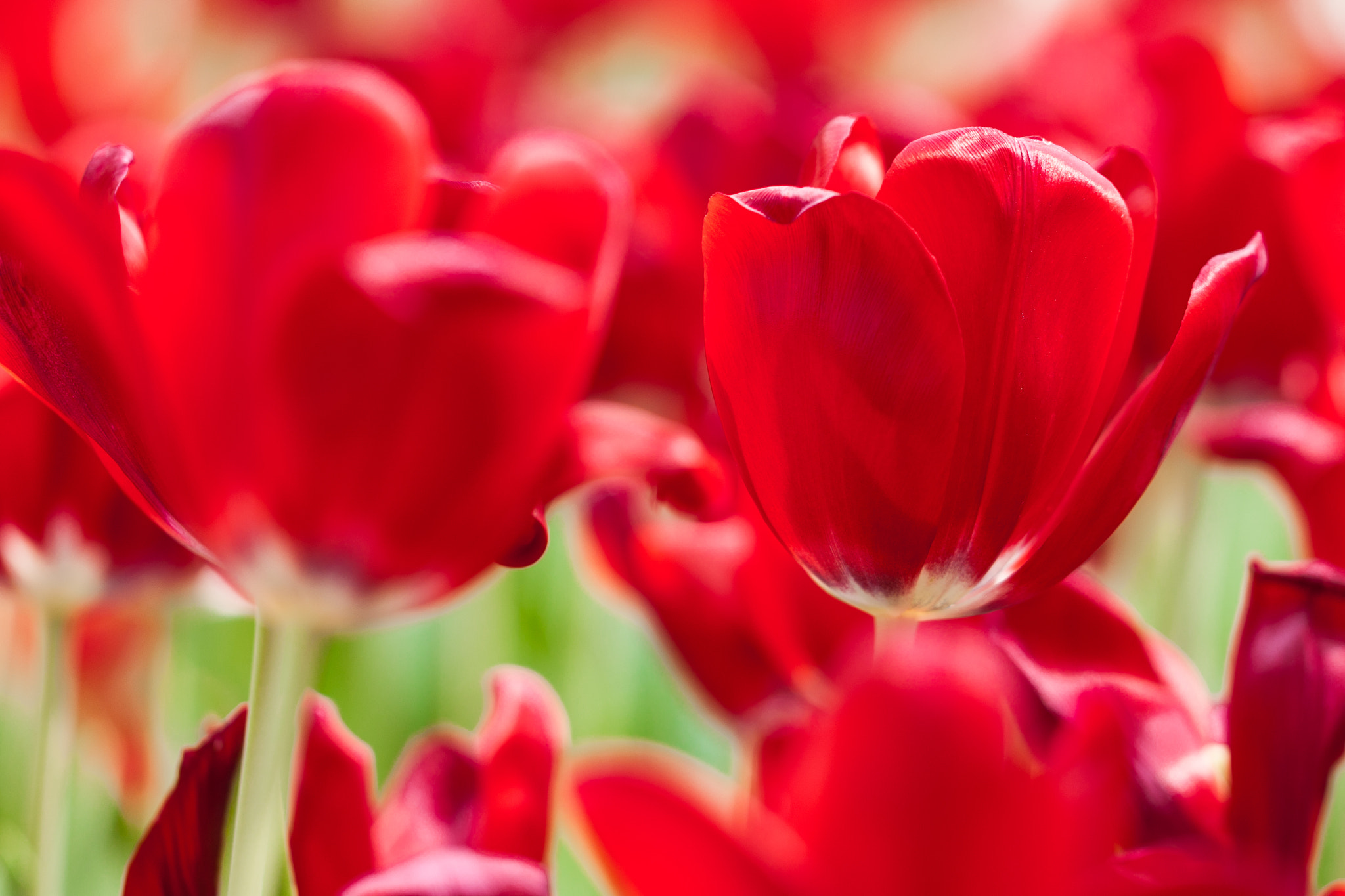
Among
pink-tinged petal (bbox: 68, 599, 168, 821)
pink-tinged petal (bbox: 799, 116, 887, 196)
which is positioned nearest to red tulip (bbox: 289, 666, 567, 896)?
pink-tinged petal (bbox: 799, 116, 887, 196)

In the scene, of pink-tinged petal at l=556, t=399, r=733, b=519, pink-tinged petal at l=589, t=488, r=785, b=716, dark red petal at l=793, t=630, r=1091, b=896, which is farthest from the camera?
pink-tinged petal at l=589, t=488, r=785, b=716

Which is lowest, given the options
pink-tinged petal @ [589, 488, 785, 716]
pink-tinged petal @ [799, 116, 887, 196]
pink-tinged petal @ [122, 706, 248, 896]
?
pink-tinged petal @ [589, 488, 785, 716]

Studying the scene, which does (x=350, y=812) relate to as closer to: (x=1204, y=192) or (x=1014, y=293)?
(x=1014, y=293)

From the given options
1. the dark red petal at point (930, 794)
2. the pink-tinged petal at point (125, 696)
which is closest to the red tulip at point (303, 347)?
the dark red petal at point (930, 794)

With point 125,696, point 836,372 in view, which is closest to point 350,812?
point 836,372

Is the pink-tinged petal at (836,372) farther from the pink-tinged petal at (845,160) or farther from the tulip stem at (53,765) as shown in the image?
the tulip stem at (53,765)

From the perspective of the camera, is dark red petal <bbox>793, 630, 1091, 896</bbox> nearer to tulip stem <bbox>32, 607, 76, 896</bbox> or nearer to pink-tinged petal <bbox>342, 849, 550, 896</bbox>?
pink-tinged petal <bbox>342, 849, 550, 896</bbox>
